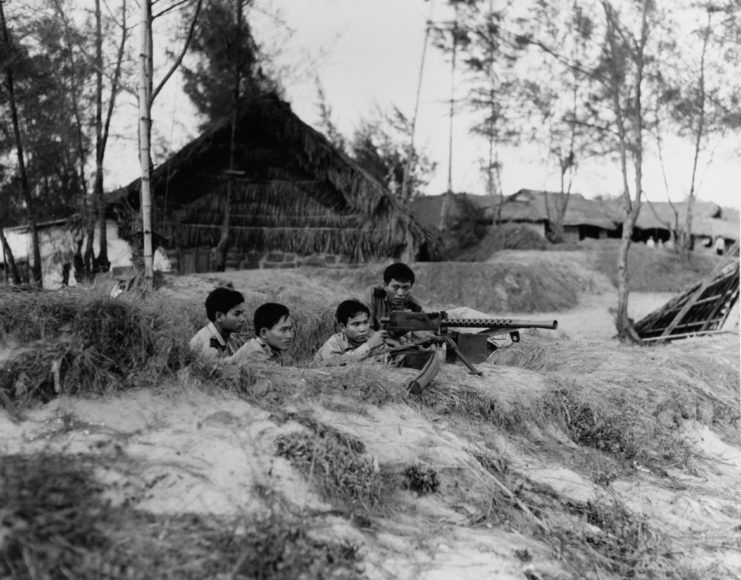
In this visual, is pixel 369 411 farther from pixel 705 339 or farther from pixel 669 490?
pixel 705 339

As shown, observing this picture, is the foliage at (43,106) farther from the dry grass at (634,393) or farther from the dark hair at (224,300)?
the dry grass at (634,393)

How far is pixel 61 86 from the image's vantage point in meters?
13.5

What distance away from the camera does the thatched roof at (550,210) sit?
28.4 metres

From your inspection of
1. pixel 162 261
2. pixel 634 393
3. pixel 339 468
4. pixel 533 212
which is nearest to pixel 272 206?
pixel 162 261

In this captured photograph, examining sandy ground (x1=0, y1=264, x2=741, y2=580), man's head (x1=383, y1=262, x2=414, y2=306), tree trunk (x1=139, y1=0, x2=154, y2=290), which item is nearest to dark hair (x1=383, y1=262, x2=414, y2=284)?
man's head (x1=383, y1=262, x2=414, y2=306)

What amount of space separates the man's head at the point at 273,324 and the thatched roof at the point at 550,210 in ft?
79.5

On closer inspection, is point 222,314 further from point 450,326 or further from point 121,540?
point 121,540

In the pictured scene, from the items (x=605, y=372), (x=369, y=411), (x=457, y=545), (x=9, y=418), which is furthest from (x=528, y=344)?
(x=9, y=418)

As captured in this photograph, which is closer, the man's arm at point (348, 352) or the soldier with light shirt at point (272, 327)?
the man's arm at point (348, 352)

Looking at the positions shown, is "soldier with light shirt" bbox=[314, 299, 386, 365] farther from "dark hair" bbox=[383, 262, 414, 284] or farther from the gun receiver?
"dark hair" bbox=[383, 262, 414, 284]

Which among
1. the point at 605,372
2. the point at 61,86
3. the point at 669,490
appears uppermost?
the point at 61,86

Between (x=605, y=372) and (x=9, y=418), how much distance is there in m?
4.65

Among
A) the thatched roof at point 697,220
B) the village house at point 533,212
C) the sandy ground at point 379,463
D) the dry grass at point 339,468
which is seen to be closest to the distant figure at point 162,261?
the sandy ground at point 379,463

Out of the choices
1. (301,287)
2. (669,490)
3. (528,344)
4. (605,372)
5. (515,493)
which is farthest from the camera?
(301,287)
